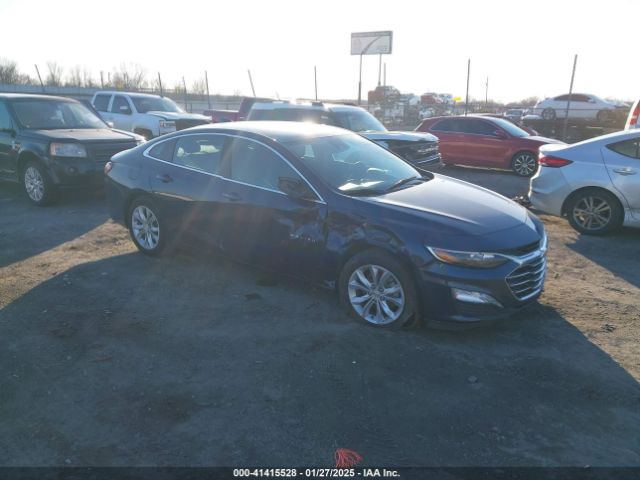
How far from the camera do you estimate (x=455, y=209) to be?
4414 mm

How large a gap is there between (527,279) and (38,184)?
800cm

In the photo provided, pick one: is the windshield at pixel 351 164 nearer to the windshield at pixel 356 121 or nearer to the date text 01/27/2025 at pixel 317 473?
the date text 01/27/2025 at pixel 317 473

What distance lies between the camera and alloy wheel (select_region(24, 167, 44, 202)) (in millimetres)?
8703

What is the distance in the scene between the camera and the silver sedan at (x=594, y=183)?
7.02 metres

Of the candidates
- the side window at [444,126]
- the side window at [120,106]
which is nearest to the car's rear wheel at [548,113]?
the side window at [444,126]

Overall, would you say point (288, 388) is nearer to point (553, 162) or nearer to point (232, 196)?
point (232, 196)

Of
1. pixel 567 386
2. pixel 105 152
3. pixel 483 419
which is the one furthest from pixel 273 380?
pixel 105 152

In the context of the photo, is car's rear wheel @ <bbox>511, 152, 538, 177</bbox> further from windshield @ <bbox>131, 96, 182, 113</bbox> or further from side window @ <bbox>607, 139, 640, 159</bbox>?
windshield @ <bbox>131, 96, 182, 113</bbox>

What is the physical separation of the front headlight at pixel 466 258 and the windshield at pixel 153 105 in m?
13.4

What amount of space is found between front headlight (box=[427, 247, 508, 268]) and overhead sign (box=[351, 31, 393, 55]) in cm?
3616

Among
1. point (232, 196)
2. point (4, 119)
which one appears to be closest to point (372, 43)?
point (4, 119)

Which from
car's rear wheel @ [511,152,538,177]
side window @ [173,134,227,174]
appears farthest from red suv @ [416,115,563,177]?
side window @ [173,134,227,174]

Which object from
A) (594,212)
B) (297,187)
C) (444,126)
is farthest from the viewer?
(444,126)

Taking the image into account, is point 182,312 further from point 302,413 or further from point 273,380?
point 302,413
